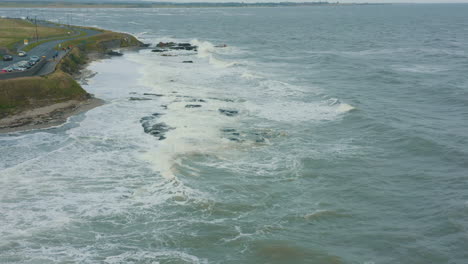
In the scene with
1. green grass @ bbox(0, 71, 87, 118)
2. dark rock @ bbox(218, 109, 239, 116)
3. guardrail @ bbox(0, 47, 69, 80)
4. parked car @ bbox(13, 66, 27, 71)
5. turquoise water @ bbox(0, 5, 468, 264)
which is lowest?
turquoise water @ bbox(0, 5, 468, 264)

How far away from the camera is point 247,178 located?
3203cm

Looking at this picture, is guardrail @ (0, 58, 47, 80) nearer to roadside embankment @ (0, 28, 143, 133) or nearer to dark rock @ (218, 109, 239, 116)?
roadside embankment @ (0, 28, 143, 133)

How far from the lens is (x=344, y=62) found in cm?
8425

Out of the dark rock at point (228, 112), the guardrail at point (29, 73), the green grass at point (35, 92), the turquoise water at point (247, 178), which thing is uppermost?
the guardrail at point (29, 73)

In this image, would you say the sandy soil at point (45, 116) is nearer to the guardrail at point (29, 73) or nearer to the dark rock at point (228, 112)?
the guardrail at point (29, 73)

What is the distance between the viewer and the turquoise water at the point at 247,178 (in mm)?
23812

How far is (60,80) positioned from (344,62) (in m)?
51.2

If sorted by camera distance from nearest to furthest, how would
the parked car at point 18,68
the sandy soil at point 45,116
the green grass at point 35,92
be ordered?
the sandy soil at point 45,116 < the green grass at point 35,92 < the parked car at point 18,68

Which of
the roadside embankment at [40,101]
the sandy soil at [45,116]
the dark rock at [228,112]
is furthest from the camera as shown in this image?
the dark rock at [228,112]

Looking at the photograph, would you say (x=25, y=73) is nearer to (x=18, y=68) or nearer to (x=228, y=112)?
(x=18, y=68)

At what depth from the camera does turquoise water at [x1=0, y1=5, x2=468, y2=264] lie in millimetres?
23812

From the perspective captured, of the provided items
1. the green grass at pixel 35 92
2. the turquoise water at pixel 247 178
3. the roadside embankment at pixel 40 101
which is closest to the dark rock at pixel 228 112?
the turquoise water at pixel 247 178

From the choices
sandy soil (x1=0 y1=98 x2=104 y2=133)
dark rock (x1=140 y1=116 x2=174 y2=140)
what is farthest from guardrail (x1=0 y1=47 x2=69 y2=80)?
dark rock (x1=140 y1=116 x2=174 y2=140)

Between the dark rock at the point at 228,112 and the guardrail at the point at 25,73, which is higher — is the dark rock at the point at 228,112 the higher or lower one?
the lower one
